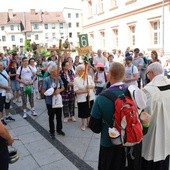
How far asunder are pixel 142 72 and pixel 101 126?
7.51 metres

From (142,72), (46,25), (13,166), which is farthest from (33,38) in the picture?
(13,166)

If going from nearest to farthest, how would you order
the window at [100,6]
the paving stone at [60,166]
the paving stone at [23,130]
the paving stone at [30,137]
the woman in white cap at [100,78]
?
the paving stone at [60,166]
the paving stone at [30,137]
the paving stone at [23,130]
the woman in white cap at [100,78]
the window at [100,6]

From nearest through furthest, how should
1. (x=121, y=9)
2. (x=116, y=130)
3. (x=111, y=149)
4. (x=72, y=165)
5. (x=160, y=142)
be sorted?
(x=116, y=130)
(x=111, y=149)
(x=160, y=142)
(x=72, y=165)
(x=121, y=9)

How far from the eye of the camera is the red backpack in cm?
276

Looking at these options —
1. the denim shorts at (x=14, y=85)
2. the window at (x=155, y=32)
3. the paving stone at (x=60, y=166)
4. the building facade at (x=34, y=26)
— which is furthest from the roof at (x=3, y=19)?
the paving stone at (x=60, y=166)

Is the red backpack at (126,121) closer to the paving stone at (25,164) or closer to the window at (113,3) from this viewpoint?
the paving stone at (25,164)

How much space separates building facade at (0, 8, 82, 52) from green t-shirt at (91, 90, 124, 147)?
74865 mm

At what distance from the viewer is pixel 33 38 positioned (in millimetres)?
79625

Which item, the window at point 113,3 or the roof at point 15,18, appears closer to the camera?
the window at point 113,3

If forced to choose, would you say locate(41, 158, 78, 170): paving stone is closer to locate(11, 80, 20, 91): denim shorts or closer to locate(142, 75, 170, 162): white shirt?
locate(142, 75, 170, 162): white shirt

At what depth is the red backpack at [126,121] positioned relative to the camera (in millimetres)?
2758

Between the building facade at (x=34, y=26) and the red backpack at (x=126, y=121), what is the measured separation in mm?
75012

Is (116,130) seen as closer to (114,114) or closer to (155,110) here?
(114,114)

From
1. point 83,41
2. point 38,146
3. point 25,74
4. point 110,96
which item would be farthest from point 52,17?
point 110,96
